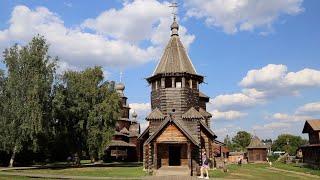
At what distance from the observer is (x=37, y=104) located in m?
39.2

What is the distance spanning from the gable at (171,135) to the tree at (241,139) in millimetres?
113821

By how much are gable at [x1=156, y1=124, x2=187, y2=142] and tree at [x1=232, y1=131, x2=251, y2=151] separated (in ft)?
373

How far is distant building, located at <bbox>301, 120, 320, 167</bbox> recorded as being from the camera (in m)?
55.1

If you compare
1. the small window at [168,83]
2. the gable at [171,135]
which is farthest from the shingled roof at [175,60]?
the gable at [171,135]

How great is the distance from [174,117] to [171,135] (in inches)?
128

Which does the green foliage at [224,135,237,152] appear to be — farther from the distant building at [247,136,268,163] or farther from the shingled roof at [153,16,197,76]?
the shingled roof at [153,16,197,76]

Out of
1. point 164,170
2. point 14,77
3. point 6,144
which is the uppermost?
point 14,77

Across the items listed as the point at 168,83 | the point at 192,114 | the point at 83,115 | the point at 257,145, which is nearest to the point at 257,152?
the point at 257,145

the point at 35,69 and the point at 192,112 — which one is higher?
the point at 35,69

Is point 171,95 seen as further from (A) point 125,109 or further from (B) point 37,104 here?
(A) point 125,109

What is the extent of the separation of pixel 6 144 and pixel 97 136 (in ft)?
33.1

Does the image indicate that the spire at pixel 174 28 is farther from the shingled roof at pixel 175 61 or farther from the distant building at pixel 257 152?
the distant building at pixel 257 152

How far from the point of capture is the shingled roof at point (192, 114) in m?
36.2

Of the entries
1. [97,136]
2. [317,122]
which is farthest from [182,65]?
[317,122]
